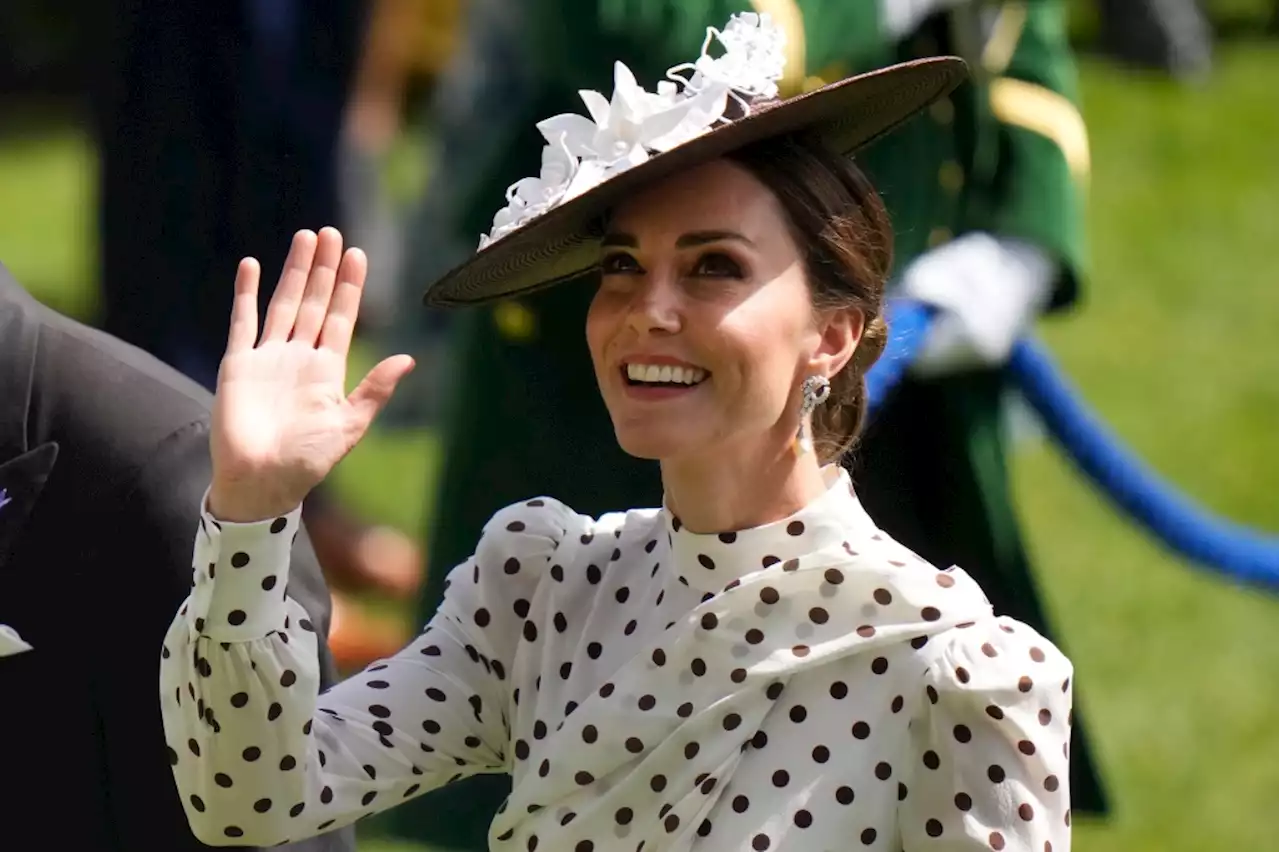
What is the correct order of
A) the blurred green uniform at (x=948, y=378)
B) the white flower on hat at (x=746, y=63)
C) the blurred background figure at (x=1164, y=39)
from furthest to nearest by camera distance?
the blurred background figure at (x=1164, y=39) < the blurred green uniform at (x=948, y=378) < the white flower on hat at (x=746, y=63)

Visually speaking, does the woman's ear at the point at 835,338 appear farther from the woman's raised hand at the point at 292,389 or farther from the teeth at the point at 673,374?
the woman's raised hand at the point at 292,389

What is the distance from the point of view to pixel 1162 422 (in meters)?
6.97

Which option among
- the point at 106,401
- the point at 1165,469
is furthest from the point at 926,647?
the point at 1165,469

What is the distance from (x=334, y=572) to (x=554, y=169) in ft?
11.8

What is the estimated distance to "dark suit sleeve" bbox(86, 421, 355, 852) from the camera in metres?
2.31

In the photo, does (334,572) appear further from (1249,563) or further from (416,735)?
(416,735)

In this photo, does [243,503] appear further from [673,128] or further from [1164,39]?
[1164,39]

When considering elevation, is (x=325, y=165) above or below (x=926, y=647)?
below

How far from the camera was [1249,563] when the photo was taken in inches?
143

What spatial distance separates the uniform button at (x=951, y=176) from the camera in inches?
133

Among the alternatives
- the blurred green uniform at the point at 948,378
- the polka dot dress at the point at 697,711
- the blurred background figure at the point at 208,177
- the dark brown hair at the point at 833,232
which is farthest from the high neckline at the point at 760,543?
the blurred background figure at the point at 208,177

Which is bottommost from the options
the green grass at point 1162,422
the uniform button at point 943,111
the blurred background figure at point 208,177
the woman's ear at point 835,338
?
the green grass at point 1162,422

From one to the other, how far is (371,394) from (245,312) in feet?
0.42

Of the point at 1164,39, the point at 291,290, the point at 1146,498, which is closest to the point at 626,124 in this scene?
the point at 291,290
